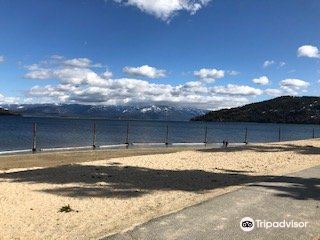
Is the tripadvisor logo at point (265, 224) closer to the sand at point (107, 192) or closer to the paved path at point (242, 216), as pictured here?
the paved path at point (242, 216)

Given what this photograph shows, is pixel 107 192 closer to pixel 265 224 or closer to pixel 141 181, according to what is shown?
pixel 141 181

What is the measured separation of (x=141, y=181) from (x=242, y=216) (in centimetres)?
637

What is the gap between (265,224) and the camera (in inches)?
336

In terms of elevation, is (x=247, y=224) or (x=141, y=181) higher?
(x=247, y=224)

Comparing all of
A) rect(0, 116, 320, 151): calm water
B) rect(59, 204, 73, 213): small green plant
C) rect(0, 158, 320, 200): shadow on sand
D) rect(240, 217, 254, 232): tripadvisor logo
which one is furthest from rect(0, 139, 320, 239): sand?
rect(0, 116, 320, 151): calm water

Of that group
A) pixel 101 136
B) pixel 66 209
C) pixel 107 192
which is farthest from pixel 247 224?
pixel 101 136

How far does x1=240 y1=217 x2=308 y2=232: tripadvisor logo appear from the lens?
835cm

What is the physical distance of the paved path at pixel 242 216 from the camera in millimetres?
7773

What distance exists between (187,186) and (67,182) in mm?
3693

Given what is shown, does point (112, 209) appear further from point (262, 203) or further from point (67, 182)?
point (67, 182)

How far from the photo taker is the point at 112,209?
10508 millimetres

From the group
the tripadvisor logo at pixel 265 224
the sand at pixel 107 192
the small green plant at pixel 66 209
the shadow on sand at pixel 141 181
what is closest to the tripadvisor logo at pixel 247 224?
the tripadvisor logo at pixel 265 224

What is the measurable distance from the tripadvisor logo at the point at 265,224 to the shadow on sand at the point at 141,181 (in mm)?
2674

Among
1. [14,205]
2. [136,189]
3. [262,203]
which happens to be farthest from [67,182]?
[262,203]
